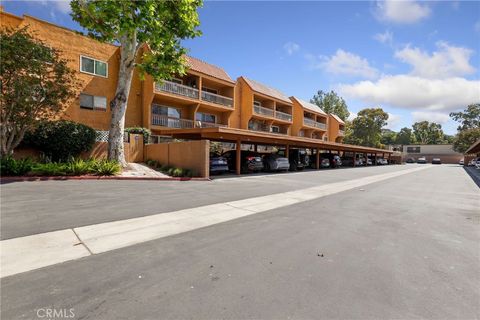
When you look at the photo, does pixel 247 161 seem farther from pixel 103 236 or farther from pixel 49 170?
pixel 103 236

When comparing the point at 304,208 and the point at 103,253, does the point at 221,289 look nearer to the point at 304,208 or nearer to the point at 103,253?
the point at 103,253

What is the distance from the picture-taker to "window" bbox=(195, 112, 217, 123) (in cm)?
2628

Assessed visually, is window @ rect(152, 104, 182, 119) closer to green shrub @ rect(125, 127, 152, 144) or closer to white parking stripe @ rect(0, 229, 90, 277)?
green shrub @ rect(125, 127, 152, 144)

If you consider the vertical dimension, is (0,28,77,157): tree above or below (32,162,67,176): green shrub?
above

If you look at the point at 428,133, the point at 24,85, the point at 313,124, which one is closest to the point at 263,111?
the point at 313,124

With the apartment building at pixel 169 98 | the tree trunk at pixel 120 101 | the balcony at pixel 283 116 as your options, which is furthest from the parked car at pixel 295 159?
the tree trunk at pixel 120 101

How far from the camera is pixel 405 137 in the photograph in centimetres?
9544

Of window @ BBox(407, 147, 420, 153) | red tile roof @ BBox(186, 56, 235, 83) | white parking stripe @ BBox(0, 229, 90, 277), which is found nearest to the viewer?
white parking stripe @ BBox(0, 229, 90, 277)

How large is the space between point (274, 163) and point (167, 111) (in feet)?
34.7

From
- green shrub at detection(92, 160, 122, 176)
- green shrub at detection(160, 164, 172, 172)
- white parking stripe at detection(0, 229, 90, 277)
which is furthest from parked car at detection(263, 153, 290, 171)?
white parking stripe at detection(0, 229, 90, 277)

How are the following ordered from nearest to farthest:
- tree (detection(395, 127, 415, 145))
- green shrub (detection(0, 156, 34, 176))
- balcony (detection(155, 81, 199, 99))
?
green shrub (detection(0, 156, 34, 176)) < balcony (detection(155, 81, 199, 99)) < tree (detection(395, 127, 415, 145))

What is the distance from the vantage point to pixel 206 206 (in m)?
7.63

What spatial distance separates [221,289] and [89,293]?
1.47 metres

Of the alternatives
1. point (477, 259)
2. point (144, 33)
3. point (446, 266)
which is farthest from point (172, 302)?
point (144, 33)
